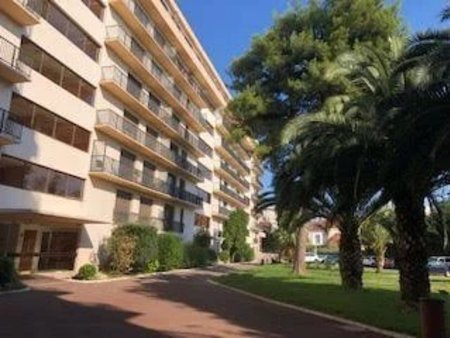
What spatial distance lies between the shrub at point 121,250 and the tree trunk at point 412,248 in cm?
1927

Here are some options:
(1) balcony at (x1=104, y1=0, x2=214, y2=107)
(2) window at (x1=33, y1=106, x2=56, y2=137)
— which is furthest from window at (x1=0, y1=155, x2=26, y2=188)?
(1) balcony at (x1=104, y1=0, x2=214, y2=107)

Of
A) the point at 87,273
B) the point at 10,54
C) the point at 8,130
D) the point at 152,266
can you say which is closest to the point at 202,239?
the point at 152,266

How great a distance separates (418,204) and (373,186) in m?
1.50

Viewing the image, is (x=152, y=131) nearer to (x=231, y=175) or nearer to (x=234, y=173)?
(x=231, y=175)

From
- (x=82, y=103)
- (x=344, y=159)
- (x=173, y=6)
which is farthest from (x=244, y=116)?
(x=173, y=6)

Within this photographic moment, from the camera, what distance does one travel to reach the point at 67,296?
18953 millimetres

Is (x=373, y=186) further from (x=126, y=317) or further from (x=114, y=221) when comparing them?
(x=114, y=221)

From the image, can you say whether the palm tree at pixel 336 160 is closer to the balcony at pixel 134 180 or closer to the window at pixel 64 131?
the window at pixel 64 131

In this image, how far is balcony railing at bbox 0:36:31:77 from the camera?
23.4 meters

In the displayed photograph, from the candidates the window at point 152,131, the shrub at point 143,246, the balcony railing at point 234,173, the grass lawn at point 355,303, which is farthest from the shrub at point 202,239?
the grass lawn at point 355,303

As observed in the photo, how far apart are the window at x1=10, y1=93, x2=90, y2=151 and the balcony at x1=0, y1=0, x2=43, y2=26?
10.7 feet

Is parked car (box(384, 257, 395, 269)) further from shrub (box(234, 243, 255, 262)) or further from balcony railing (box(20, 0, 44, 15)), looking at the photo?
balcony railing (box(20, 0, 44, 15))

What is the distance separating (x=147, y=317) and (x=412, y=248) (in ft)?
26.3

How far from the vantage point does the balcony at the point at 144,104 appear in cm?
3475
